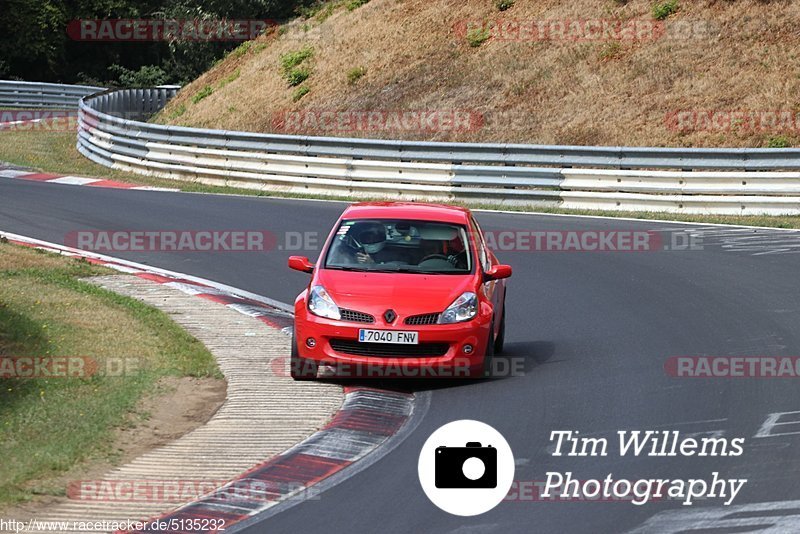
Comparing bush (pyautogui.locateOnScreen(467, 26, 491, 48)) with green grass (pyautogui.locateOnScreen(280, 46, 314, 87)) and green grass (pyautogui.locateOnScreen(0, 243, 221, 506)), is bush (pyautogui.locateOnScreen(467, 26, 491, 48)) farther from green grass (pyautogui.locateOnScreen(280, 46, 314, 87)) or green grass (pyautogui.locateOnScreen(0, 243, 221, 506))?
green grass (pyautogui.locateOnScreen(0, 243, 221, 506))

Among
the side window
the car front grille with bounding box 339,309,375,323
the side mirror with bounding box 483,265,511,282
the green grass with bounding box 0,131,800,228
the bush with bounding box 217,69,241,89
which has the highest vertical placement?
the bush with bounding box 217,69,241,89

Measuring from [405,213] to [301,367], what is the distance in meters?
2.06

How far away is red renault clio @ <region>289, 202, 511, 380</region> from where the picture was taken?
1084 centimetres

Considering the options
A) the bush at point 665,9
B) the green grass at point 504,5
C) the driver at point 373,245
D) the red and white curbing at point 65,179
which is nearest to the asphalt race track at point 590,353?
the driver at point 373,245

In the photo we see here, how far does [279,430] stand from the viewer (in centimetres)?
952

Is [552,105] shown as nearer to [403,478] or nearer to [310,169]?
[310,169]

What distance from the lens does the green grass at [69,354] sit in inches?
342

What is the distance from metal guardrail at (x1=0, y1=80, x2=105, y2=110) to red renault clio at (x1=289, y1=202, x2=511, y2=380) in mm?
41508

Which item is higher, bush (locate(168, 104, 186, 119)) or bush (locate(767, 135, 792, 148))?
bush (locate(767, 135, 792, 148))

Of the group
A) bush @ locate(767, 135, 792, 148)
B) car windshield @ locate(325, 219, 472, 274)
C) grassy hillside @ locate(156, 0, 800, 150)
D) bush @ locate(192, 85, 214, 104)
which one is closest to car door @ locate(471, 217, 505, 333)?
car windshield @ locate(325, 219, 472, 274)

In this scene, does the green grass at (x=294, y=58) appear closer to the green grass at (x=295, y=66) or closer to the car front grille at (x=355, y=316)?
the green grass at (x=295, y=66)

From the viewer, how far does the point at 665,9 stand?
111ft

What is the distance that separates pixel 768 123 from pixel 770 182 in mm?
5733

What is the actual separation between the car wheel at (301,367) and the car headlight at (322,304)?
1.14 ft
